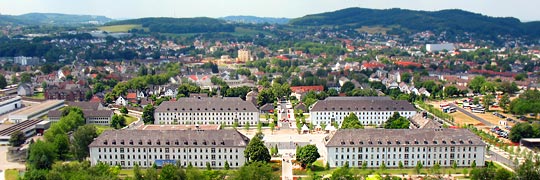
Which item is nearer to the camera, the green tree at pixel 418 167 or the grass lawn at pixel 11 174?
the green tree at pixel 418 167

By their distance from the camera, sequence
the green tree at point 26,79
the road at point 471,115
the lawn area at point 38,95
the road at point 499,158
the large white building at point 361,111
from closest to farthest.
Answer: the road at point 499,158 < the large white building at point 361,111 < the road at point 471,115 < the lawn area at point 38,95 < the green tree at point 26,79

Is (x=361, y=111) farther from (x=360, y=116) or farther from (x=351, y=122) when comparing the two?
(x=351, y=122)

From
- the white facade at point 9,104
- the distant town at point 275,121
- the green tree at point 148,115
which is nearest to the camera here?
the distant town at point 275,121

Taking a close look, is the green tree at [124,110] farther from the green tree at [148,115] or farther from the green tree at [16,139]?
the green tree at [16,139]

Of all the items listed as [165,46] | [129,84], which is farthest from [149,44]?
[129,84]

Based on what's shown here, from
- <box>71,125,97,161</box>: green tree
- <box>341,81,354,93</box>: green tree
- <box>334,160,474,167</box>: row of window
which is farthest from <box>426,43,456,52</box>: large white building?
<box>71,125,97,161</box>: green tree

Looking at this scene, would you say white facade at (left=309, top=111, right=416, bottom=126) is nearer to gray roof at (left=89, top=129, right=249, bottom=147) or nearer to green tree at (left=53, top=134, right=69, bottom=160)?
gray roof at (left=89, top=129, right=249, bottom=147)

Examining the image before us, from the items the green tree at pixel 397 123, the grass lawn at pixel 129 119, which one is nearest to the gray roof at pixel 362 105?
the green tree at pixel 397 123

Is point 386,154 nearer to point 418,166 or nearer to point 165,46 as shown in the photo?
point 418,166
